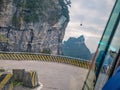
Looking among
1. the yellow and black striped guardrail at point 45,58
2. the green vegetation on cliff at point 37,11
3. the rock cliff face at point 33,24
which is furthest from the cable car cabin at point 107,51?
the green vegetation on cliff at point 37,11

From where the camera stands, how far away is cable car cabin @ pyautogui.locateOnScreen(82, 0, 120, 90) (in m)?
2.67

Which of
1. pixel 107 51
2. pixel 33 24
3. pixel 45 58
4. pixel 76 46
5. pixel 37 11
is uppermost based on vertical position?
pixel 37 11

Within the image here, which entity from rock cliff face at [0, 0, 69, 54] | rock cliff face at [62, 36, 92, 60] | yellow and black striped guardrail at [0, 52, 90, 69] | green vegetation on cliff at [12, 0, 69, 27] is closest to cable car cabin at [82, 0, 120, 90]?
yellow and black striped guardrail at [0, 52, 90, 69]

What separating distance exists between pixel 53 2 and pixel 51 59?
35.1 meters

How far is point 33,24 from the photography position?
5334 cm

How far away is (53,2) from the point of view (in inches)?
2338

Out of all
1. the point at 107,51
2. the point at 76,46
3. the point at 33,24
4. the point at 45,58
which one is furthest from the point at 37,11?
the point at 76,46

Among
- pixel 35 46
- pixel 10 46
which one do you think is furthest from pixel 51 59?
pixel 35 46

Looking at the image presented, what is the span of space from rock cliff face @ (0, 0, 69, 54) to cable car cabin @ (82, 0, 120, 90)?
141 feet

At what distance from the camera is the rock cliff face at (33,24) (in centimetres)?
4672

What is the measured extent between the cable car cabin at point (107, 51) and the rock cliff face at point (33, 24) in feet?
141

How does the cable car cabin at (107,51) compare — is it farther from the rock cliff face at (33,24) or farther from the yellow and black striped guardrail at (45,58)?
the rock cliff face at (33,24)

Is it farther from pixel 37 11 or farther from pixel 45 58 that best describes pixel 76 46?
pixel 45 58

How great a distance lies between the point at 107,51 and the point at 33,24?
51047mm
